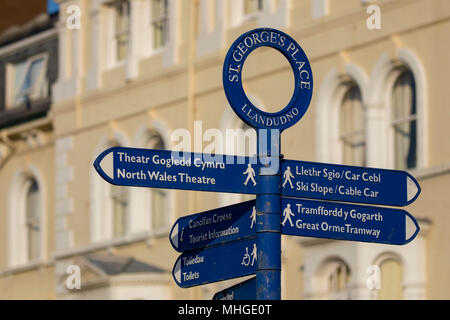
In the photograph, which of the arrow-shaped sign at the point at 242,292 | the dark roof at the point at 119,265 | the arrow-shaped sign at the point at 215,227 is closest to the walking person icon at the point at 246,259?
the arrow-shaped sign at the point at 215,227

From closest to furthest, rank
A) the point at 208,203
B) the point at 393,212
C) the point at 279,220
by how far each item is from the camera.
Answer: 1. the point at 279,220
2. the point at 393,212
3. the point at 208,203

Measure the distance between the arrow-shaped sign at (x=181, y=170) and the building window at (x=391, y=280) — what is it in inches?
423

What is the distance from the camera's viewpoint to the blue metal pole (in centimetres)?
824

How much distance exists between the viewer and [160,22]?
2509 centimetres

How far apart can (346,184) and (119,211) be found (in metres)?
16.7

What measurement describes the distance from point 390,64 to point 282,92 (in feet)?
7.67

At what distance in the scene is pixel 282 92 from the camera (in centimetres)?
2155

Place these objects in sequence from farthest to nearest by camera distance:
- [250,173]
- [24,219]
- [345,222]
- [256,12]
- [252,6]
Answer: [24,219], [252,6], [256,12], [345,222], [250,173]

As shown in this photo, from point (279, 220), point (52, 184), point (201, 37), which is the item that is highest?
point (201, 37)

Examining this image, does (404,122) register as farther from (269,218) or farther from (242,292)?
(269,218)

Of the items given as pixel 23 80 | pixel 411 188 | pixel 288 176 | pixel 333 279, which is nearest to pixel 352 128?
pixel 333 279

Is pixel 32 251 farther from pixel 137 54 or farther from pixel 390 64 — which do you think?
pixel 390 64

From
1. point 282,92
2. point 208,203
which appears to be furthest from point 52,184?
point 282,92

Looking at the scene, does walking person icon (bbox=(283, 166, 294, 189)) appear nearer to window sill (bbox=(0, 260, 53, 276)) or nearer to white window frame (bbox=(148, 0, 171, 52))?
white window frame (bbox=(148, 0, 171, 52))
